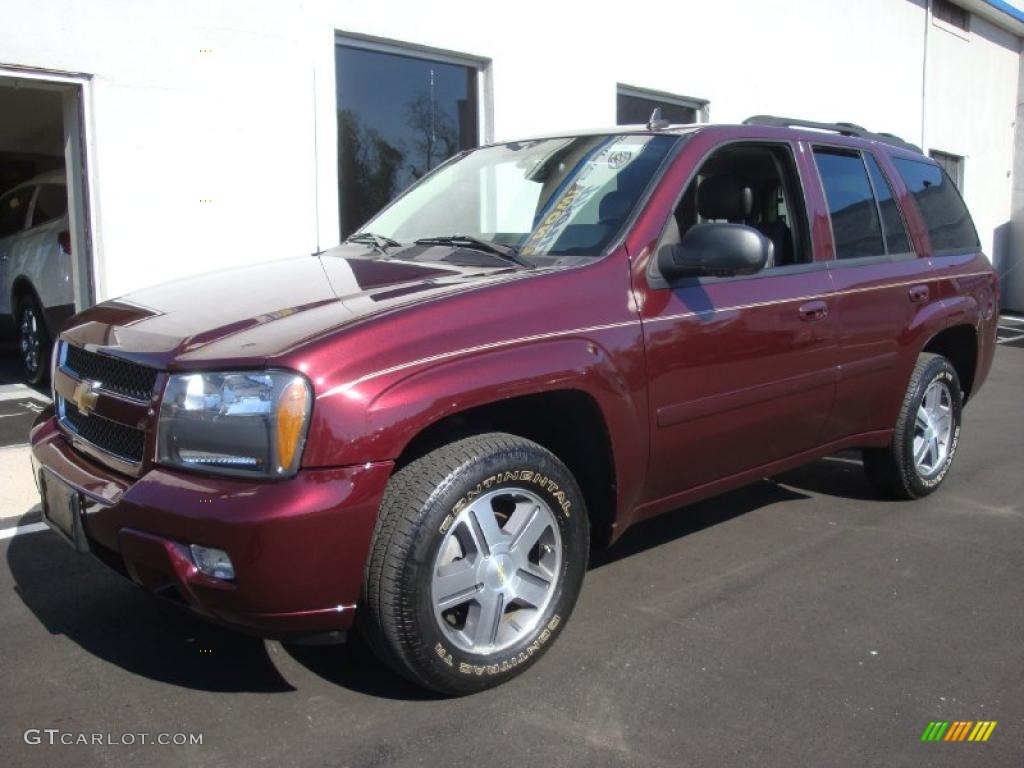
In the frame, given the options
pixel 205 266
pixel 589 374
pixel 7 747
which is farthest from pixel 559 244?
pixel 205 266

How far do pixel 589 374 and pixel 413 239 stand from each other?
1.33m

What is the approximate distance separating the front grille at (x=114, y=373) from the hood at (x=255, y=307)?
4 cm

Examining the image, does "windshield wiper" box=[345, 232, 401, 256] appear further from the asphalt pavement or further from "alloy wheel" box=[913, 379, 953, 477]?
"alloy wheel" box=[913, 379, 953, 477]

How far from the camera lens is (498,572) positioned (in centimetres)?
305

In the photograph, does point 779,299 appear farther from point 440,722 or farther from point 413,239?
point 440,722

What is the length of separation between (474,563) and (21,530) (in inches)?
113

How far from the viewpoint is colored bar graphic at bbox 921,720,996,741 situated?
9.39 feet

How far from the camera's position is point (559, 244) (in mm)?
3584

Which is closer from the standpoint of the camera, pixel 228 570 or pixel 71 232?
pixel 228 570

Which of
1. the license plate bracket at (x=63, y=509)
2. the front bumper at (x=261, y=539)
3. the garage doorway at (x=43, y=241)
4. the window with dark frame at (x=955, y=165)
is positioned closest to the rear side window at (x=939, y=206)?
the front bumper at (x=261, y=539)

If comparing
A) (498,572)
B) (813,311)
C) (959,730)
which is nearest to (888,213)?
(813,311)

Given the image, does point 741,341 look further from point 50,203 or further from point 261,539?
point 50,203

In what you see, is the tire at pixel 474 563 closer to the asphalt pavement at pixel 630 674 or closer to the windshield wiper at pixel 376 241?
the asphalt pavement at pixel 630 674

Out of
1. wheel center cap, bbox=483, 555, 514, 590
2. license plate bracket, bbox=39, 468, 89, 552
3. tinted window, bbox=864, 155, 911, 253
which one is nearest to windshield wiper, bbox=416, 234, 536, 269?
wheel center cap, bbox=483, 555, 514, 590
